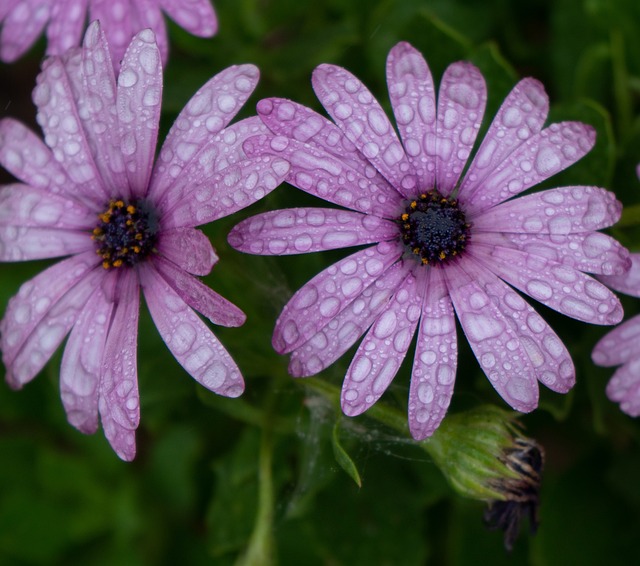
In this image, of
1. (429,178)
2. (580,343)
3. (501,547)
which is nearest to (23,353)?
(429,178)

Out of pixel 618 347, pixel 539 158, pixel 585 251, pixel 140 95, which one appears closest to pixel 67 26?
pixel 140 95

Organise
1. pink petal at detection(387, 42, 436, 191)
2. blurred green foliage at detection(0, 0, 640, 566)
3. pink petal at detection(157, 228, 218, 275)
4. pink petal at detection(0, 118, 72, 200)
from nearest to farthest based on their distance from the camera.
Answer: pink petal at detection(157, 228, 218, 275) → pink petal at detection(387, 42, 436, 191) → pink petal at detection(0, 118, 72, 200) → blurred green foliage at detection(0, 0, 640, 566)

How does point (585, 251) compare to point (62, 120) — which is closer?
point (585, 251)

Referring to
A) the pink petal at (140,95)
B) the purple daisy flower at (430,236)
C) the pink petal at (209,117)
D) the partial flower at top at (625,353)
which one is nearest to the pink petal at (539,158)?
the purple daisy flower at (430,236)

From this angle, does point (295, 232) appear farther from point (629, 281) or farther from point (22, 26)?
point (22, 26)

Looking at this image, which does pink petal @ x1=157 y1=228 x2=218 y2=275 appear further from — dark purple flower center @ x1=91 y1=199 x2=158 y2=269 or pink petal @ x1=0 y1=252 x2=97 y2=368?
pink petal @ x1=0 y1=252 x2=97 y2=368

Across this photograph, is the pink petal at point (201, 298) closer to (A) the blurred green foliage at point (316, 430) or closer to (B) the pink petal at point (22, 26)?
(A) the blurred green foliage at point (316, 430)

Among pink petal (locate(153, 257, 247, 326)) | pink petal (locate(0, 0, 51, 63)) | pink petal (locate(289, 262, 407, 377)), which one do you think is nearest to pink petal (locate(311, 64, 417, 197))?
pink petal (locate(289, 262, 407, 377))
